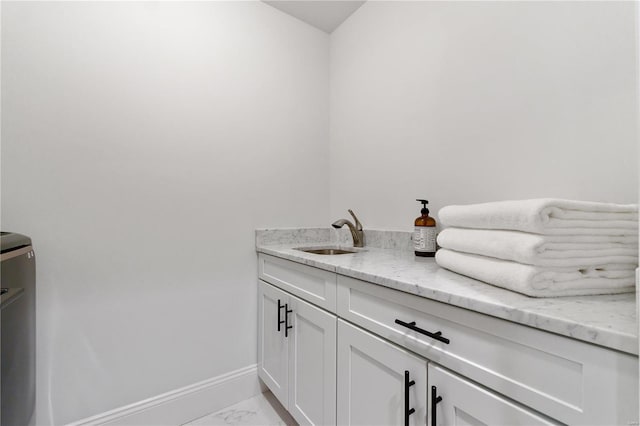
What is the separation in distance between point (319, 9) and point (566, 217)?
5.78ft

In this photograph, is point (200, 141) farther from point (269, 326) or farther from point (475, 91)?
point (475, 91)

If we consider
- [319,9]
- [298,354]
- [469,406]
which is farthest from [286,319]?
[319,9]

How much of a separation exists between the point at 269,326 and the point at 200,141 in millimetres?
1018

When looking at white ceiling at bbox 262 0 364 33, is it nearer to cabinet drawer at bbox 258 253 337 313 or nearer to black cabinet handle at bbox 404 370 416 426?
cabinet drawer at bbox 258 253 337 313

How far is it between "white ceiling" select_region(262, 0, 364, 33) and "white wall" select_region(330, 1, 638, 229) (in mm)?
58

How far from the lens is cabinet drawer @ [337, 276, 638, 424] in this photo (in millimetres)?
434

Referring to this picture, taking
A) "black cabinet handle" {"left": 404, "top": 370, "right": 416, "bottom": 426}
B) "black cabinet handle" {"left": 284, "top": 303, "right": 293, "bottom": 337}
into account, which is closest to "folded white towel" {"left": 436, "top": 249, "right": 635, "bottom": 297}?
"black cabinet handle" {"left": 404, "top": 370, "right": 416, "bottom": 426}

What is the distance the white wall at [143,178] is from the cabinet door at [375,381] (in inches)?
31.6

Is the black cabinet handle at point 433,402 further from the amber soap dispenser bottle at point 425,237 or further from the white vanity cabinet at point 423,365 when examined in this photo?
the amber soap dispenser bottle at point 425,237

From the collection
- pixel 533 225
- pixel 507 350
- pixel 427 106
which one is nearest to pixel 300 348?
pixel 507 350

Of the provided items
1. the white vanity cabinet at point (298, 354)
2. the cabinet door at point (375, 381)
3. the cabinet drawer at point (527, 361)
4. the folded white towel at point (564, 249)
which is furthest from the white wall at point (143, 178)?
the folded white towel at point (564, 249)

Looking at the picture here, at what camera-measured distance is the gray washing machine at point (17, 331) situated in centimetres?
84

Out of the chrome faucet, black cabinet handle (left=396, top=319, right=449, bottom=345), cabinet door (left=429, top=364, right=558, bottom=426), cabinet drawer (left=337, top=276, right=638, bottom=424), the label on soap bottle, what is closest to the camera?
cabinet drawer (left=337, top=276, right=638, bottom=424)

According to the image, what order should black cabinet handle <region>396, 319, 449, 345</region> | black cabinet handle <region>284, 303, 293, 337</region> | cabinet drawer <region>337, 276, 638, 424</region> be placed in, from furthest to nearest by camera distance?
black cabinet handle <region>284, 303, 293, 337</region>, black cabinet handle <region>396, 319, 449, 345</region>, cabinet drawer <region>337, 276, 638, 424</region>
